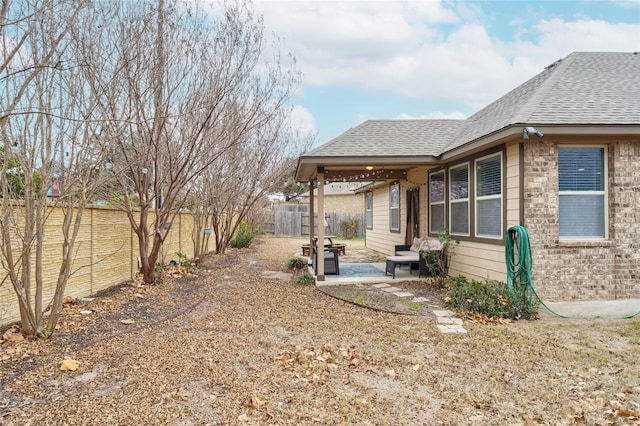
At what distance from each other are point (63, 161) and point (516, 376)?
5249 millimetres

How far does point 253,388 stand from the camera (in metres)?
3.25

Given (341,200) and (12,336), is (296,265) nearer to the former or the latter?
(12,336)

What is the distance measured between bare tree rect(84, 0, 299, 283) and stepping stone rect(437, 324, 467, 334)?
467 cm

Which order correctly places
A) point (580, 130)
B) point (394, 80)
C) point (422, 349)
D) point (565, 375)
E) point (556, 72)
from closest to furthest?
point (565, 375) < point (422, 349) < point (580, 130) < point (556, 72) < point (394, 80)

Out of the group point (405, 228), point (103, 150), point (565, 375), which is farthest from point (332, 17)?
point (565, 375)

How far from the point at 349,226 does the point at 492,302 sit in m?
18.5

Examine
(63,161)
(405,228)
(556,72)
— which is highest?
(556,72)

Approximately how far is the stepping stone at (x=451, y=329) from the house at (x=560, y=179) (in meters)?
1.59

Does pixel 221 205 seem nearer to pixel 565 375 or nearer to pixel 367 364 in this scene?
pixel 367 364

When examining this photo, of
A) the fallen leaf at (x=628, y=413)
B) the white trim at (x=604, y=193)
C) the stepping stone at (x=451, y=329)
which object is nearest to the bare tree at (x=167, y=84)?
the stepping stone at (x=451, y=329)

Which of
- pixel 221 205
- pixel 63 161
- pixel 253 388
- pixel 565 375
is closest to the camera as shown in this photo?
pixel 253 388

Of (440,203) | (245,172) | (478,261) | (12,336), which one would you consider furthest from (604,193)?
(245,172)

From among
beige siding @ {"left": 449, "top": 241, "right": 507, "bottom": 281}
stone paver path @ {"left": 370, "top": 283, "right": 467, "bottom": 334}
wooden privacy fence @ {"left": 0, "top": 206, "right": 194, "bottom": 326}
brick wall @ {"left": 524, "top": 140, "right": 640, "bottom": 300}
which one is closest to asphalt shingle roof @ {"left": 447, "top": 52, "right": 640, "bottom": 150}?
brick wall @ {"left": 524, "top": 140, "right": 640, "bottom": 300}

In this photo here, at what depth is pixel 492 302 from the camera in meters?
5.55
